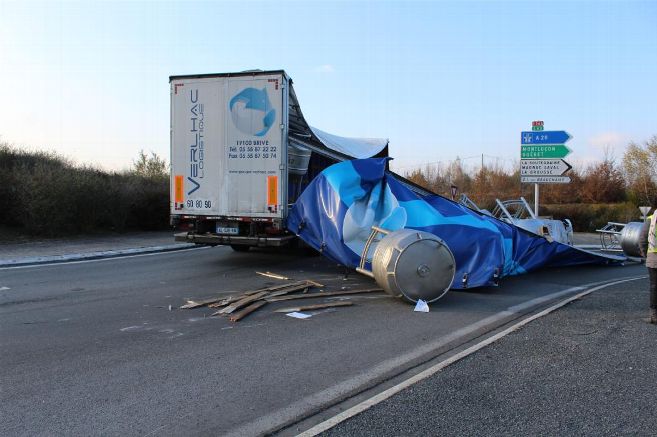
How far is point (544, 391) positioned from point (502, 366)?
651 mm

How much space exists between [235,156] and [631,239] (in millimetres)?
11194

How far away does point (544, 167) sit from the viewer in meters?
18.2

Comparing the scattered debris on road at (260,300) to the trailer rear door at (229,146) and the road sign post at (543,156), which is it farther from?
the road sign post at (543,156)

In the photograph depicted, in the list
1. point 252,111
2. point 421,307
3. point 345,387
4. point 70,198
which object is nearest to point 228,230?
point 252,111

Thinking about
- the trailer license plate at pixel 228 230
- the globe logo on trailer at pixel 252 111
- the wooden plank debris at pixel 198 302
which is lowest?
the wooden plank debris at pixel 198 302

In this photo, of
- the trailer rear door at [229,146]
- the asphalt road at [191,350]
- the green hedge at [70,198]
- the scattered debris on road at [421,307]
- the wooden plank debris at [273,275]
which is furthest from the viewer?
the green hedge at [70,198]

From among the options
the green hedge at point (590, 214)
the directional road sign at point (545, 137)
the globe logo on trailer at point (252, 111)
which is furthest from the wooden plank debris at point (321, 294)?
the green hedge at point (590, 214)

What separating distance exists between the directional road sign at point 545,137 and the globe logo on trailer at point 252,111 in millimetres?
10792

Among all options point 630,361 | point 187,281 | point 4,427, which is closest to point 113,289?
point 187,281

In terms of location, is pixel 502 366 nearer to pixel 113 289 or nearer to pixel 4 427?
pixel 4 427

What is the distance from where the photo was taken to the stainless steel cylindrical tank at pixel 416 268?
25.4ft

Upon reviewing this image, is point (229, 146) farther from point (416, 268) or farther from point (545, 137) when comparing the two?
point (545, 137)

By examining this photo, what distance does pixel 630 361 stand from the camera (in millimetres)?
5293

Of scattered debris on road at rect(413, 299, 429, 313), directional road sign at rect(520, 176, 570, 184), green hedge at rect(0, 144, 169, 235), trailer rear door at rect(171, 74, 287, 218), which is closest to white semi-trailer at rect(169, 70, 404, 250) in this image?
trailer rear door at rect(171, 74, 287, 218)
